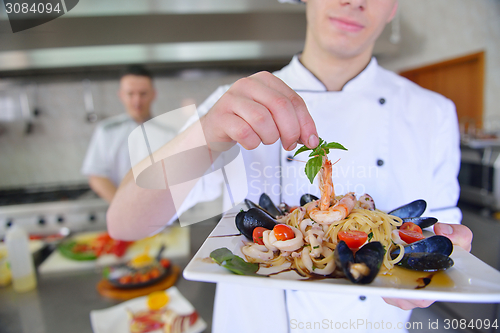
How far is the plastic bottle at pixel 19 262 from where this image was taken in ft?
4.97

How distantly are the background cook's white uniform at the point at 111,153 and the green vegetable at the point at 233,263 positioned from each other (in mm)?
2667

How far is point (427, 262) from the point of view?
0.54m

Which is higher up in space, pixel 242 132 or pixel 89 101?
pixel 89 101

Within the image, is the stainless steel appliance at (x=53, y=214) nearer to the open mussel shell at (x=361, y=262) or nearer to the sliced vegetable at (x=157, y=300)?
the sliced vegetable at (x=157, y=300)

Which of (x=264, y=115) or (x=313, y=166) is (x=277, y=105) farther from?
(x=313, y=166)

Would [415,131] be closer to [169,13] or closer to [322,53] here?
[322,53]

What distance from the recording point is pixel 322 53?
102 cm

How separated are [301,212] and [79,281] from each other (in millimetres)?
1482

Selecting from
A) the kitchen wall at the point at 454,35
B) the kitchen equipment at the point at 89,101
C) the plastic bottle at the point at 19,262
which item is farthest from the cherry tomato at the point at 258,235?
the kitchen equipment at the point at 89,101

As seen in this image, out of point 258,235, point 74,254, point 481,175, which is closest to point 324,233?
point 258,235

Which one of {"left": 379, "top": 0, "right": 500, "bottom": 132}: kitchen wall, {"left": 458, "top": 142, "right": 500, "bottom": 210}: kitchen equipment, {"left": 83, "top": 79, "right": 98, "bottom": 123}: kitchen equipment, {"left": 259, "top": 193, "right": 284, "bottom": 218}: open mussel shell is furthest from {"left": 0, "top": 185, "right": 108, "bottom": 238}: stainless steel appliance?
{"left": 379, "top": 0, "right": 500, "bottom": 132}: kitchen wall

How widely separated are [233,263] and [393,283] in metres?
0.27

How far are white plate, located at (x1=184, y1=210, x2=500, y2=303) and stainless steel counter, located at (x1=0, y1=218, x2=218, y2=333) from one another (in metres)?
0.73

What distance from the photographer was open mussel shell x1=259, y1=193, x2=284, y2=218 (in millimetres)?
771
